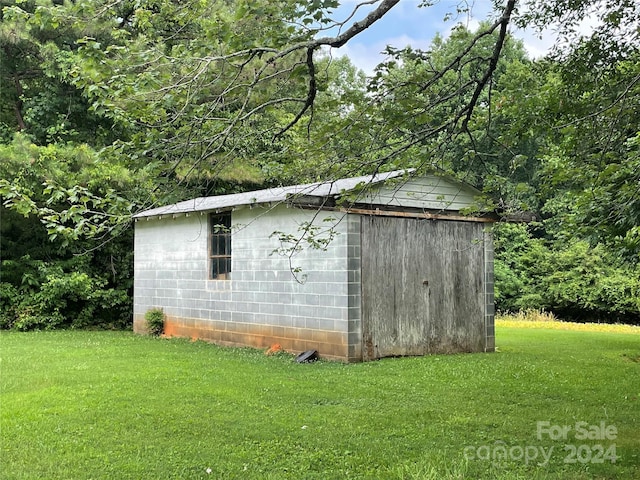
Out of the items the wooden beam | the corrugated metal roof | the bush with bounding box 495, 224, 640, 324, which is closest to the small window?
the corrugated metal roof

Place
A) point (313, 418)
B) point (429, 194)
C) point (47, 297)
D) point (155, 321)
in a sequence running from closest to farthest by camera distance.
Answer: point (313, 418) → point (429, 194) → point (155, 321) → point (47, 297)

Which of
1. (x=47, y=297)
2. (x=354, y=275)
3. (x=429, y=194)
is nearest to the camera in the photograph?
(x=354, y=275)

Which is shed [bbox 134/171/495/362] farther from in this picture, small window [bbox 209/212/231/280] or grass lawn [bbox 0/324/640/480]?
grass lawn [bbox 0/324/640/480]

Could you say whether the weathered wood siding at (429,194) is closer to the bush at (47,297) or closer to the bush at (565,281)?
the bush at (47,297)

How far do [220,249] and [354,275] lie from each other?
342cm

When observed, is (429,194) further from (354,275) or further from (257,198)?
(257,198)

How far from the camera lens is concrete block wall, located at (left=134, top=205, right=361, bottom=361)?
9.13 meters

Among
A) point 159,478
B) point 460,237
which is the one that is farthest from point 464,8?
point 460,237

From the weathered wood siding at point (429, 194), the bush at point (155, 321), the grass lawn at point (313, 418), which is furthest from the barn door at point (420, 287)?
the bush at point (155, 321)

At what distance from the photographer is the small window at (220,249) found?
11.4m

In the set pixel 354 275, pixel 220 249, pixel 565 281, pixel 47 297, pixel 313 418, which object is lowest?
pixel 313 418

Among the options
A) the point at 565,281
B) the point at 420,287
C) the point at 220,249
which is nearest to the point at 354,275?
the point at 420,287

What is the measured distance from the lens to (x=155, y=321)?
12.9 m

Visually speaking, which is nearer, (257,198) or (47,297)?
(257,198)
